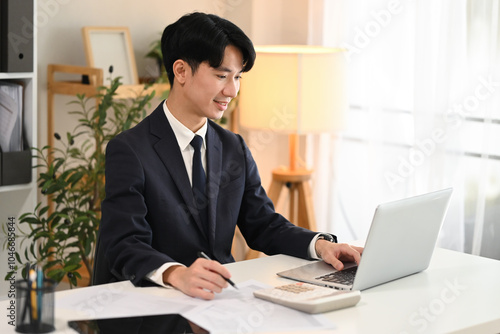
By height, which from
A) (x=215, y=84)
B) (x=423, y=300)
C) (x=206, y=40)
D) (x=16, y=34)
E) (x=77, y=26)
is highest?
(x=77, y=26)

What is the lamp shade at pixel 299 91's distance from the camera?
3338 mm

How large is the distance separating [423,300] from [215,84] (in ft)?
2.55

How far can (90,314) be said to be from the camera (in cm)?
157

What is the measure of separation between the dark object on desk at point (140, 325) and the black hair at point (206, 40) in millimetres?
759

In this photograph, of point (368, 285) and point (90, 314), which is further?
point (368, 285)

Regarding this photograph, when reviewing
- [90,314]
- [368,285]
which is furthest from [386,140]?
[90,314]

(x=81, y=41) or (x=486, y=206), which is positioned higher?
(x=81, y=41)

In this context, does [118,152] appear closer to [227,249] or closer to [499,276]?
[227,249]

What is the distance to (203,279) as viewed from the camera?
5.49 feet

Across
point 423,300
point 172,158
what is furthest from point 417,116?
point 423,300

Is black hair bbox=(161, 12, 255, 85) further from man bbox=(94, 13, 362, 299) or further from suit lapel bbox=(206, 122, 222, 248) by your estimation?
suit lapel bbox=(206, 122, 222, 248)

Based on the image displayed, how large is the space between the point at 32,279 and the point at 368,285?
786 mm

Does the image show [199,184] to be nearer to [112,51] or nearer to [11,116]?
[11,116]

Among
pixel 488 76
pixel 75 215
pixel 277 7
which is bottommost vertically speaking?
pixel 75 215
